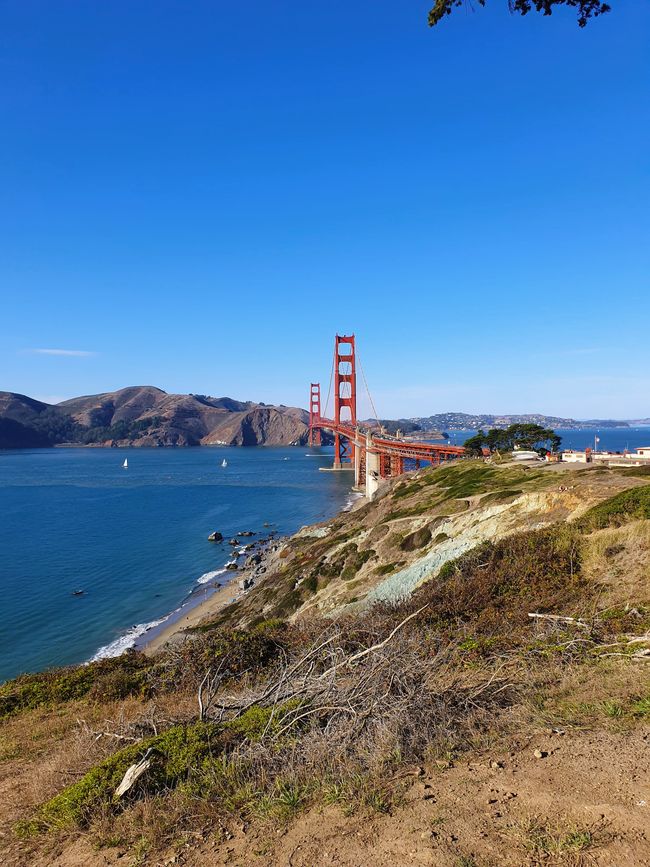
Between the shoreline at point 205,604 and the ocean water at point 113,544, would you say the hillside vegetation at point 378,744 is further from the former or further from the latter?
the ocean water at point 113,544

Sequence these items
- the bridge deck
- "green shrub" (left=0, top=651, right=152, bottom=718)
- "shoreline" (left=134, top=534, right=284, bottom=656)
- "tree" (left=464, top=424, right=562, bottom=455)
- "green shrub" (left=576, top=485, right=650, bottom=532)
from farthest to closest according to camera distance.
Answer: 1. "tree" (left=464, top=424, right=562, bottom=455)
2. the bridge deck
3. "shoreline" (left=134, top=534, right=284, bottom=656)
4. "green shrub" (left=576, top=485, right=650, bottom=532)
5. "green shrub" (left=0, top=651, right=152, bottom=718)

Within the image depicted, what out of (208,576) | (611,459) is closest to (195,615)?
(208,576)

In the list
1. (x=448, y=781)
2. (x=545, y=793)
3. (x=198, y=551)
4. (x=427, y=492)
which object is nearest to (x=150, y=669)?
(x=448, y=781)

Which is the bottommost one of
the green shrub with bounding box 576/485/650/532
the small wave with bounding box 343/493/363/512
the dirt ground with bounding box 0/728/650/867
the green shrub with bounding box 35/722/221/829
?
the small wave with bounding box 343/493/363/512

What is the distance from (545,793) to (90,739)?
565 cm

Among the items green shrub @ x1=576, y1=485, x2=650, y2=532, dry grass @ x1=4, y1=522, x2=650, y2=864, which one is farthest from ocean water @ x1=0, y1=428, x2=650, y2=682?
green shrub @ x1=576, y1=485, x2=650, y2=532

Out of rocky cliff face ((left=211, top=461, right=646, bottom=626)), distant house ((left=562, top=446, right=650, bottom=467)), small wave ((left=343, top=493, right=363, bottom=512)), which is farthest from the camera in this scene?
small wave ((left=343, top=493, right=363, bottom=512))

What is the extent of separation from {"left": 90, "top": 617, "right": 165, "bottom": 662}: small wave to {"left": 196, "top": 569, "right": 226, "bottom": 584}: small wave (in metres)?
7.45

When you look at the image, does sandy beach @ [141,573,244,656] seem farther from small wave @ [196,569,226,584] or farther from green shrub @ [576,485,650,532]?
green shrub @ [576,485,650,532]

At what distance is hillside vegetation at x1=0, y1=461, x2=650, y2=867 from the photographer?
4145mm

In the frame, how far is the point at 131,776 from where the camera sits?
17.2ft

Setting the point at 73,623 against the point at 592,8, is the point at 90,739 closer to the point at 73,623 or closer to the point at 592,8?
the point at 592,8

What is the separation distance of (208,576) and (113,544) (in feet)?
44.2

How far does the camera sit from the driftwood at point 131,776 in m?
5.16
